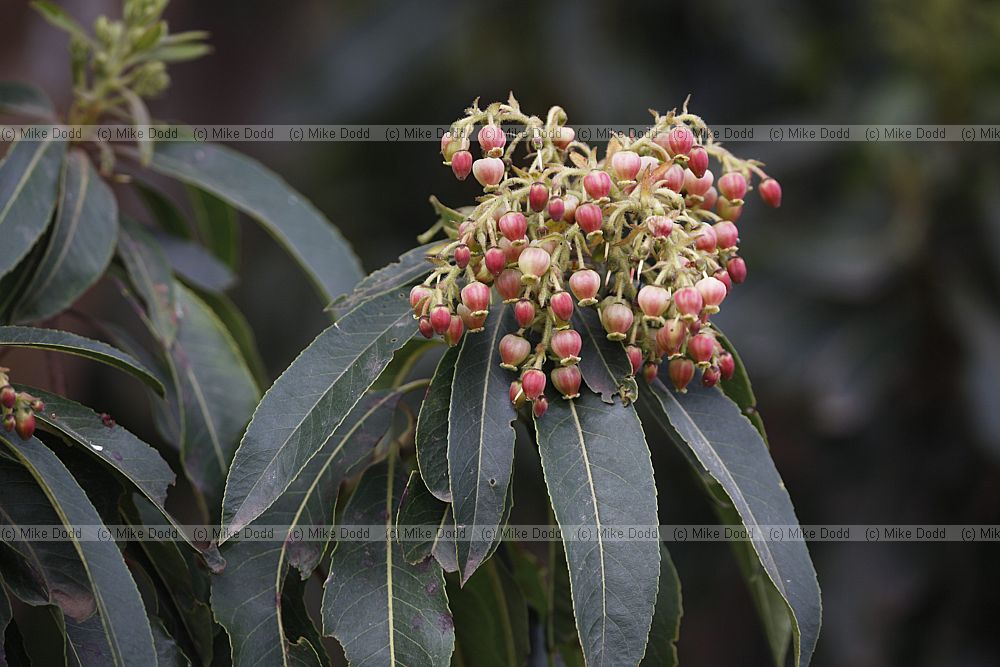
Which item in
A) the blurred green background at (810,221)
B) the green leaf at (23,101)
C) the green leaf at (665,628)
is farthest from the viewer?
the blurred green background at (810,221)

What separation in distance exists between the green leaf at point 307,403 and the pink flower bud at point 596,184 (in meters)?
0.24

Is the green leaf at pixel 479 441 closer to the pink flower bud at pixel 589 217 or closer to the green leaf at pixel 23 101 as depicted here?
the pink flower bud at pixel 589 217

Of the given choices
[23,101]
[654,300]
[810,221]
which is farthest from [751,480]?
[810,221]

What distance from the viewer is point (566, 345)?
3.29 ft

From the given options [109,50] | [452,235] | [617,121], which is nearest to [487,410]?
[452,235]

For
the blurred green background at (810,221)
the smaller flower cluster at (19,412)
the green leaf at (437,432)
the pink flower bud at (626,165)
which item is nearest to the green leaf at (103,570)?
the smaller flower cluster at (19,412)

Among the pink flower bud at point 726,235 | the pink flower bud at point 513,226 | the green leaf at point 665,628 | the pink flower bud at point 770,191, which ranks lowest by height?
the green leaf at point 665,628

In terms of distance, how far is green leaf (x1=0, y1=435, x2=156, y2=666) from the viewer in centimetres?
93

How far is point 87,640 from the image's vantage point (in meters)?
1.01

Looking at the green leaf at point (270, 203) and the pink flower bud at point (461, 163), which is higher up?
the green leaf at point (270, 203)

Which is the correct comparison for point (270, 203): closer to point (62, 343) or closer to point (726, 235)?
point (62, 343)

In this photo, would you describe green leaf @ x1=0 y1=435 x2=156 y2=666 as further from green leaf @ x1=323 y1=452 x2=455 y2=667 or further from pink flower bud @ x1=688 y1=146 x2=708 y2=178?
pink flower bud @ x1=688 y1=146 x2=708 y2=178

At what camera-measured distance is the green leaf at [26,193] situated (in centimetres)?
120

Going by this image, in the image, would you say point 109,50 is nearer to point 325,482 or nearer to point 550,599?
point 325,482
